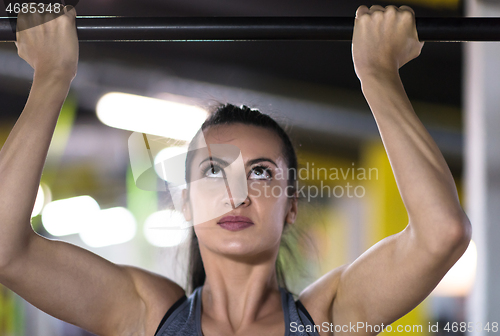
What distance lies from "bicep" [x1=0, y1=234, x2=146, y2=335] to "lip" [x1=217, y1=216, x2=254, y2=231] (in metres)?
0.21

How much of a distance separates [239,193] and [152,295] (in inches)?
9.9

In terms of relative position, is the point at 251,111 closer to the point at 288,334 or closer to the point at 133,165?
the point at 133,165

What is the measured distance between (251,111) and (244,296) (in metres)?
0.38

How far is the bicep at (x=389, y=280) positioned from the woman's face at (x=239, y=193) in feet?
0.52

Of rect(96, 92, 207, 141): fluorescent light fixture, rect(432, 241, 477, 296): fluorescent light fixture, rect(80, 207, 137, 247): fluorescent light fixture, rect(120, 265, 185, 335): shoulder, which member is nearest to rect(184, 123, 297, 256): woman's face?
rect(120, 265, 185, 335): shoulder

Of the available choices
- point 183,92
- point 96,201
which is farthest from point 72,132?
point 183,92

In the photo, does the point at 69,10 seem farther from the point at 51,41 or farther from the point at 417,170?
the point at 417,170

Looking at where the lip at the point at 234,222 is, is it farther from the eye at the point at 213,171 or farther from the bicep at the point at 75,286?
the bicep at the point at 75,286

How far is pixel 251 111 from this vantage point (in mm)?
889

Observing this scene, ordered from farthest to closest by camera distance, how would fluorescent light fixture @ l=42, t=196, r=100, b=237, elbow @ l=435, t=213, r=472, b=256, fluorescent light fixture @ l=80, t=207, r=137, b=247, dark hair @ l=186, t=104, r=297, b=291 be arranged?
fluorescent light fixture @ l=80, t=207, r=137, b=247
fluorescent light fixture @ l=42, t=196, r=100, b=237
dark hair @ l=186, t=104, r=297, b=291
elbow @ l=435, t=213, r=472, b=256

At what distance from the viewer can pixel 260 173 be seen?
79 centimetres

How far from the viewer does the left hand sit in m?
0.64

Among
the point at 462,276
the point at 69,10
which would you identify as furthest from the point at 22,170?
the point at 462,276

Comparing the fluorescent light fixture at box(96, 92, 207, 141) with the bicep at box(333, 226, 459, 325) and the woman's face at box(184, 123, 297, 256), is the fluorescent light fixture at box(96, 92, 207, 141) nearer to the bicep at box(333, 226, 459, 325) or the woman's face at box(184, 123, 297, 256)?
the woman's face at box(184, 123, 297, 256)
